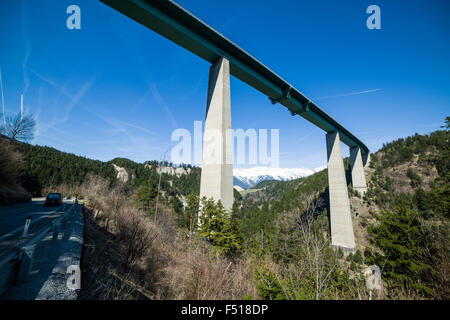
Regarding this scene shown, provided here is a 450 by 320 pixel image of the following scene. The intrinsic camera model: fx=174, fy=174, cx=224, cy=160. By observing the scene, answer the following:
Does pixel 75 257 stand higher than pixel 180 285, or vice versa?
pixel 75 257

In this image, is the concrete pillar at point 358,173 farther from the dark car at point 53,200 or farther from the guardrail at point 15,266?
the dark car at point 53,200

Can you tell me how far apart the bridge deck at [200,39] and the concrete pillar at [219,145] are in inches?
57.1

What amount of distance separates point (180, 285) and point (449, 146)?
27.5m

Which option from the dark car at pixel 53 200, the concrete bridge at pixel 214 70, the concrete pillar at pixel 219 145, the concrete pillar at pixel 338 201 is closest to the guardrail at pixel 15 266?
the concrete pillar at pixel 219 145

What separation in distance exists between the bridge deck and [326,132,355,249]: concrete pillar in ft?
56.4

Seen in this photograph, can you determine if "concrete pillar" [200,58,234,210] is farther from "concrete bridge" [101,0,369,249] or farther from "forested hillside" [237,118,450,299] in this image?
"forested hillside" [237,118,450,299]

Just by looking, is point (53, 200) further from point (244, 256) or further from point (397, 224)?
point (397, 224)

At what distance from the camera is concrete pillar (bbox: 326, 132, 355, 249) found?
28672mm

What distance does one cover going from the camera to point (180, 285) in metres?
4.94

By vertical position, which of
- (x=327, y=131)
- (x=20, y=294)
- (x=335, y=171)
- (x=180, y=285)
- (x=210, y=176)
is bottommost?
(x=180, y=285)

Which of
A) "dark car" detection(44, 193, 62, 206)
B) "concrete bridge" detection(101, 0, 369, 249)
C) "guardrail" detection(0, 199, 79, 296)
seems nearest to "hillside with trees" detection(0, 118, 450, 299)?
"guardrail" detection(0, 199, 79, 296)
